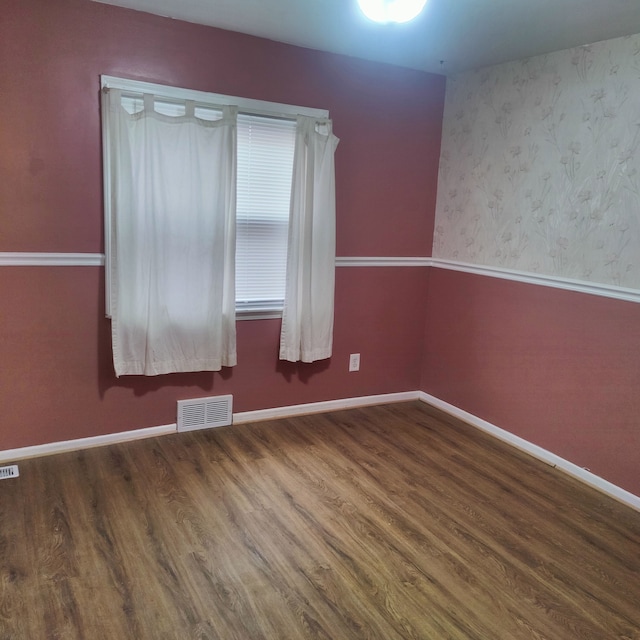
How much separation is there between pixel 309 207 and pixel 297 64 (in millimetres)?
792

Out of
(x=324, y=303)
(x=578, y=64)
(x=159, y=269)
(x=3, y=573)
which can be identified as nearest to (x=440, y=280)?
(x=324, y=303)

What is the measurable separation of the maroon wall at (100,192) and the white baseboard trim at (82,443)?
33 millimetres

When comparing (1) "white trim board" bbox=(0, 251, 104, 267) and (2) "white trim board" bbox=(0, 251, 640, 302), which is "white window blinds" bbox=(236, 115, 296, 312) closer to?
(2) "white trim board" bbox=(0, 251, 640, 302)

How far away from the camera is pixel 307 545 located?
217 centimetres

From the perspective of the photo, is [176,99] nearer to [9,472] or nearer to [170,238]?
[170,238]

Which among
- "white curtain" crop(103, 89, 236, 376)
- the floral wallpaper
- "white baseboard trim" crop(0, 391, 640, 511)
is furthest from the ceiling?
"white baseboard trim" crop(0, 391, 640, 511)

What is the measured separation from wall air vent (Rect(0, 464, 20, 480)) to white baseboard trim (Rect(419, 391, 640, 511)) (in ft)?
8.34

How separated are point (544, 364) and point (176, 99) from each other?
7.88ft

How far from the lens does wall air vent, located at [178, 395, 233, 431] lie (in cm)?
311

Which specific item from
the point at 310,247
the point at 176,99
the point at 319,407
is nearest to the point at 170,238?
the point at 176,99

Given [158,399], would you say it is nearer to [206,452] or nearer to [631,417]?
[206,452]

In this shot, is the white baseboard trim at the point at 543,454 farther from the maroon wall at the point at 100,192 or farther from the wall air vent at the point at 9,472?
the wall air vent at the point at 9,472

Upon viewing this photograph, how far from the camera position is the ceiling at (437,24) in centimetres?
231

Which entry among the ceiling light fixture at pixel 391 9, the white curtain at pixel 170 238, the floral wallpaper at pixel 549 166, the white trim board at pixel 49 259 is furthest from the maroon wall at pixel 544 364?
the white trim board at pixel 49 259
